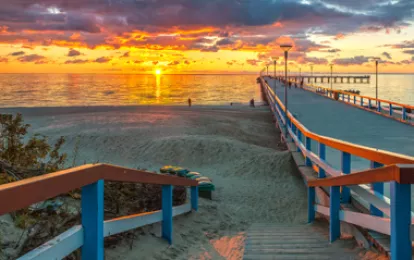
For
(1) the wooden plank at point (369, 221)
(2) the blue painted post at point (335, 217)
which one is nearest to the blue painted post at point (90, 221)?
(1) the wooden plank at point (369, 221)

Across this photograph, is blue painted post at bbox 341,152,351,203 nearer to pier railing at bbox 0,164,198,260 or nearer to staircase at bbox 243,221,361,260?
staircase at bbox 243,221,361,260

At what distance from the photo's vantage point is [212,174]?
12453 millimetres

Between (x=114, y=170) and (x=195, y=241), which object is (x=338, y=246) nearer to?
(x=195, y=241)

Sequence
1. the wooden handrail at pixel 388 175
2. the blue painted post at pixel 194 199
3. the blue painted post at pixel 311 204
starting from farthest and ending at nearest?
the blue painted post at pixel 194 199 < the blue painted post at pixel 311 204 < the wooden handrail at pixel 388 175

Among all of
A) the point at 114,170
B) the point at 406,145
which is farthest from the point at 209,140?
the point at 114,170

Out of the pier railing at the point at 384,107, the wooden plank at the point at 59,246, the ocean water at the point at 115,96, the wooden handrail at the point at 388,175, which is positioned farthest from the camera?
the ocean water at the point at 115,96

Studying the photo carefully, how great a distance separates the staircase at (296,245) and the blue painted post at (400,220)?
123 centimetres

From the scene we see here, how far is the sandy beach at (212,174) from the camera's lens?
16.8ft

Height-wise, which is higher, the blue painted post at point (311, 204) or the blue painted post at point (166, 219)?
the blue painted post at point (166, 219)

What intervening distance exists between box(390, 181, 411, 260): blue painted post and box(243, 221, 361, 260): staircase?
1232mm

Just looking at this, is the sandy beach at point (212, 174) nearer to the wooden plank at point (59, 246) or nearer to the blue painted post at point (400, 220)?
the wooden plank at point (59, 246)

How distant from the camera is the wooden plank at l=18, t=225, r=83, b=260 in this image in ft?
7.27

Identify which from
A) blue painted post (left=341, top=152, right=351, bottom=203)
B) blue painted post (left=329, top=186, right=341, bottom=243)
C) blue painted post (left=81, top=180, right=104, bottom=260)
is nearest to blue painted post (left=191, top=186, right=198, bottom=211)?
blue painted post (left=341, top=152, right=351, bottom=203)

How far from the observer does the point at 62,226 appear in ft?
13.4
